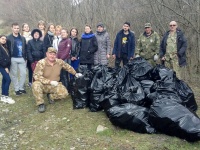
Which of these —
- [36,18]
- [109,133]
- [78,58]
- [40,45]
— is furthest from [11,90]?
[36,18]

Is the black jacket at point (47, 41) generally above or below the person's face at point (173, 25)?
below

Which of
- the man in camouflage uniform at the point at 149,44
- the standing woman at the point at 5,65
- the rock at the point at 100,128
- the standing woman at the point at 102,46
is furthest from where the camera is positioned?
the standing woman at the point at 102,46

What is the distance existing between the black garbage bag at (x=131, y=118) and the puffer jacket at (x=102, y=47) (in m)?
2.34

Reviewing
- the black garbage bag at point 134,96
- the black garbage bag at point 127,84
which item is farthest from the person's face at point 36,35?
the black garbage bag at point 134,96

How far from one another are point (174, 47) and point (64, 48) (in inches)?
97.3

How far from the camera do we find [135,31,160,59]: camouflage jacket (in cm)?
564

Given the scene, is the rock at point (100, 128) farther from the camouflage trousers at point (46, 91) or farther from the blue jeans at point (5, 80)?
the blue jeans at point (5, 80)

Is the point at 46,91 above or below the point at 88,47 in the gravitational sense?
below

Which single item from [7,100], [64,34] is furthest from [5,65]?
[64,34]

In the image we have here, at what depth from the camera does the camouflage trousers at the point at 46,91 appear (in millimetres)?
4871

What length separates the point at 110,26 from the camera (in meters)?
8.94

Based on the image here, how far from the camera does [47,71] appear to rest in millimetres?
5078

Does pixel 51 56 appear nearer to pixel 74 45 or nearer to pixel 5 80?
pixel 74 45

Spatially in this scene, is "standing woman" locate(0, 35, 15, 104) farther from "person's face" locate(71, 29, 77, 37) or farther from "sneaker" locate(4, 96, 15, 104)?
"person's face" locate(71, 29, 77, 37)
